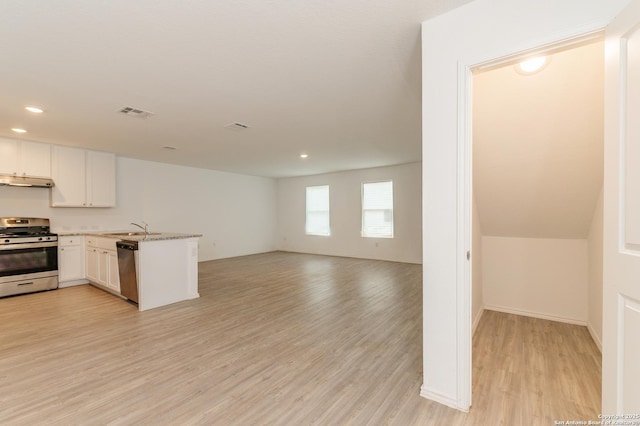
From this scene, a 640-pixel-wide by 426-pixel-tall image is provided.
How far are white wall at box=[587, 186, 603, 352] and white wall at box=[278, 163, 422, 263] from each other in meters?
3.97

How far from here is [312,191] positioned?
29.3ft

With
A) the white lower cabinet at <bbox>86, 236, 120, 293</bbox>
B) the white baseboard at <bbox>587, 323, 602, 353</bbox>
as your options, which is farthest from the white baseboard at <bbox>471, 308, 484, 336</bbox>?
the white lower cabinet at <bbox>86, 236, 120, 293</bbox>

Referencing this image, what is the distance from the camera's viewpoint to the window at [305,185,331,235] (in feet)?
28.3

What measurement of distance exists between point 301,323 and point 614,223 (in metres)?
2.79

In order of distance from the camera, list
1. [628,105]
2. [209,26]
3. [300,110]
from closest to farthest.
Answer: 1. [628,105]
2. [209,26]
3. [300,110]

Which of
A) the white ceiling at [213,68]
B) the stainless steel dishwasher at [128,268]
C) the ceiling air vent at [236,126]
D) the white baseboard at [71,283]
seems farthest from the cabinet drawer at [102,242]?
the ceiling air vent at [236,126]

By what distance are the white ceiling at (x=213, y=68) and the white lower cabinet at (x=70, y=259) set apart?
177 centimetres

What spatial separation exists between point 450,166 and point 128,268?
4.30 m

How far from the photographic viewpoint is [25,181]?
4.56 m

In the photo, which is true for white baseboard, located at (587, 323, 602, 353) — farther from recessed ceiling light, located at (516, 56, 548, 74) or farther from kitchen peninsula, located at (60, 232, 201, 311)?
kitchen peninsula, located at (60, 232, 201, 311)

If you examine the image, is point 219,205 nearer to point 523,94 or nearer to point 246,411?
point 246,411

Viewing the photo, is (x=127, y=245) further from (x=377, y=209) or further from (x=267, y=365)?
(x=377, y=209)

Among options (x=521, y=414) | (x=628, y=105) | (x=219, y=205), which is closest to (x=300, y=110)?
(x=628, y=105)

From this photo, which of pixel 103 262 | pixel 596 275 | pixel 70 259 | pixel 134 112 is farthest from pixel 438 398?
pixel 70 259
